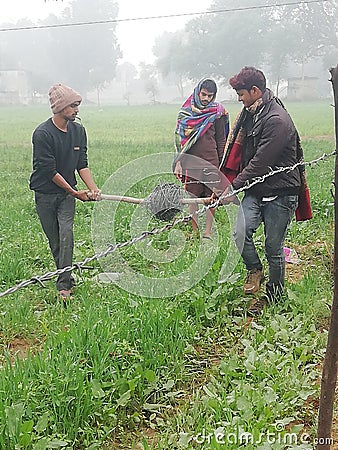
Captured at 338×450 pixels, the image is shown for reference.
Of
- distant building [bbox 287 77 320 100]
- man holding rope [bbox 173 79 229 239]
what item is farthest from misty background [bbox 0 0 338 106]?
man holding rope [bbox 173 79 229 239]

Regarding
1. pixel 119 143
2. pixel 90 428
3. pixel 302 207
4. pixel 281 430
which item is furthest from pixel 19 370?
pixel 119 143

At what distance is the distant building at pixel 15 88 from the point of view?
7731 cm

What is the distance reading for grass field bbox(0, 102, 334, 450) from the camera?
3033 mm

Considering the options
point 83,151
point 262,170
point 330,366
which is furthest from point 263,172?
point 330,366

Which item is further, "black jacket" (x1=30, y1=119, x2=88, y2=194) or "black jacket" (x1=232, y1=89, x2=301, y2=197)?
"black jacket" (x1=30, y1=119, x2=88, y2=194)

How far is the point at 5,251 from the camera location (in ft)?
20.0

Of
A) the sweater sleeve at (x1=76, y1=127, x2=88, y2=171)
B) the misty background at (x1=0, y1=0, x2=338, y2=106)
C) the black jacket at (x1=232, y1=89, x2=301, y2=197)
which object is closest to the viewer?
the black jacket at (x1=232, y1=89, x2=301, y2=197)

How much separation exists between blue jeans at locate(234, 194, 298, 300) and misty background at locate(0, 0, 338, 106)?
46740 millimetres

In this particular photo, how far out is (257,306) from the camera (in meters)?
4.84

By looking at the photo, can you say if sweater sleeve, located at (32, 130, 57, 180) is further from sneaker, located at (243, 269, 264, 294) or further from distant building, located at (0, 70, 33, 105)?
distant building, located at (0, 70, 33, 105)
